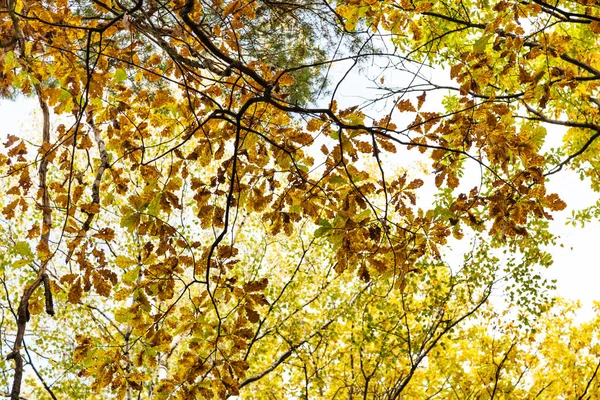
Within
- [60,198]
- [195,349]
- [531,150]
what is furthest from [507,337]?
[60,198]

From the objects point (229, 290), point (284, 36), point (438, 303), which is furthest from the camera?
point (438, 303)

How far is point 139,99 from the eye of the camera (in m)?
3.02

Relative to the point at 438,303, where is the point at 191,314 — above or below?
below

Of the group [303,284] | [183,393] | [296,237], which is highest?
[296,237]

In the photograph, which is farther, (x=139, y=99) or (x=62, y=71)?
(x=139, y=99)

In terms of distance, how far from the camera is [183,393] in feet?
8.07

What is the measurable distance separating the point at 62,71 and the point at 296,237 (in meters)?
7.34

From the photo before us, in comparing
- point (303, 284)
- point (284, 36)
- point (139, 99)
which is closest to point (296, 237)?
point (303, 284)

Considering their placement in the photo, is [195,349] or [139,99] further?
[139,99]

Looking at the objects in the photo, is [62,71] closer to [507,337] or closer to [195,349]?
[195,349]

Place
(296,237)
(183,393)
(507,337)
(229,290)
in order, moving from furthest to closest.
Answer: (296,237) < (507,337) < (229,290) < (183,393)

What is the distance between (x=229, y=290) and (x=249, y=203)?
439 mm

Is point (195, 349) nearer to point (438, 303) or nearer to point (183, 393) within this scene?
point (183, 393)

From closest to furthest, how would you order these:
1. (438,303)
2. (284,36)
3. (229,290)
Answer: (229,290), (284,36), (438,303)
